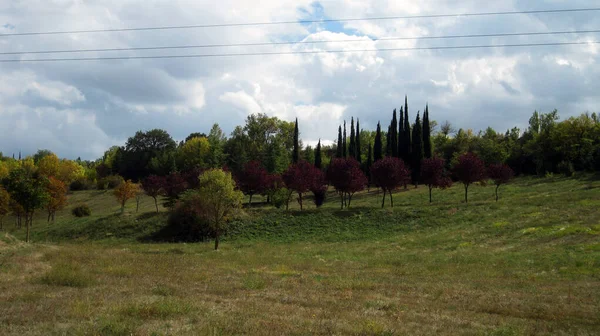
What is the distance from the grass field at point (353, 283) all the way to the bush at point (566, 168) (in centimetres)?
2605

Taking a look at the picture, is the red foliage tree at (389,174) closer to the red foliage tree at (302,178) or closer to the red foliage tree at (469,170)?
the red foliage tree at (469,170)

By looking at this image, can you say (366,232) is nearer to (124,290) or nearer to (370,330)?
(124,290)

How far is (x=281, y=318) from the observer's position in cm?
1205

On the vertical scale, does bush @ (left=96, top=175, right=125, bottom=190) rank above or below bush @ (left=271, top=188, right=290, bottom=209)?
above

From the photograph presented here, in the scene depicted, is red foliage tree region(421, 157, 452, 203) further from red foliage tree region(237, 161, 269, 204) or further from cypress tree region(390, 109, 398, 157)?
cypress tree region(390, 109, 398, 157)

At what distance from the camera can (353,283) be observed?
19078mm

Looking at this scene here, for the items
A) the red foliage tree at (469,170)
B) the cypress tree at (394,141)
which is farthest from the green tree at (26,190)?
the cypress tree at (394,141)

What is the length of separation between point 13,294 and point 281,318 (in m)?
9.04

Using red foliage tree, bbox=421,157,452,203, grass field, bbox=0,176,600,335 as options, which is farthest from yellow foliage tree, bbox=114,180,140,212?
red foliage tree, bbox=421,157,452,203

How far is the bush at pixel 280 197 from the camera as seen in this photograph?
196 feet

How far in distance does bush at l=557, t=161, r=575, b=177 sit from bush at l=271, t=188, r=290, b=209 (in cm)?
4251

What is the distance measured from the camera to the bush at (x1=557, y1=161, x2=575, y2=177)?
69.2 meters

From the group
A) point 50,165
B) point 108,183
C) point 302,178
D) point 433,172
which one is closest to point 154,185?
point 302,178

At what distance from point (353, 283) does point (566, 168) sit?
212ft
